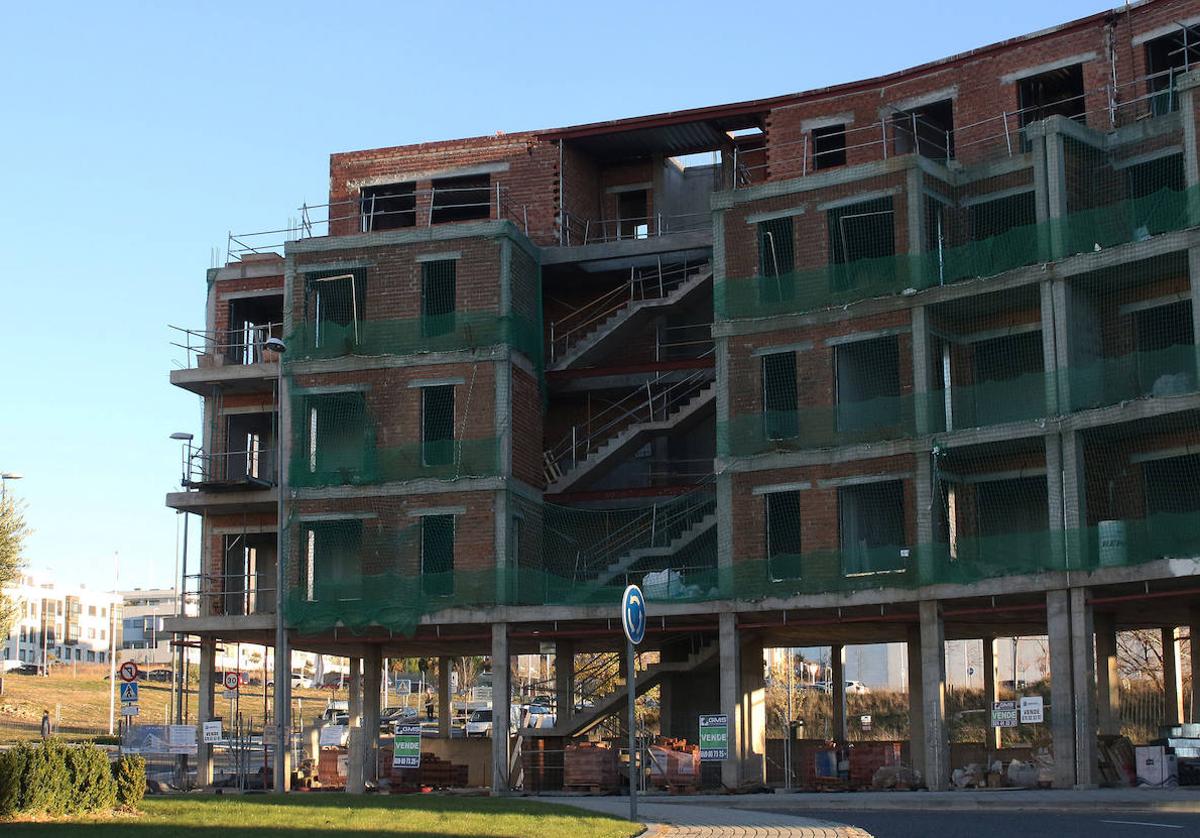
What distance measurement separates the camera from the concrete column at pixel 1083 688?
1485 inches

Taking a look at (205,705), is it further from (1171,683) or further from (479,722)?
(1171,683)

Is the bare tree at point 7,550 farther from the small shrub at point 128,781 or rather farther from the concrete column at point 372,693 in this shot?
the small shrub at point 128,781

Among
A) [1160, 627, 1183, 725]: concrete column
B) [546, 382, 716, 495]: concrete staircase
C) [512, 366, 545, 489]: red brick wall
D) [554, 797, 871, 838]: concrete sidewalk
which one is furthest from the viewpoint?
[512, 366, 545, 489]: red brick wall

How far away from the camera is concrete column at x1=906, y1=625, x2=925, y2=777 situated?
42875mm

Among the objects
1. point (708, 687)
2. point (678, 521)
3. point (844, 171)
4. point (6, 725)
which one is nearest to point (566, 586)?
point (678, 521)

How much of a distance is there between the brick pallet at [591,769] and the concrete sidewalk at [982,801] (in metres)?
5.33

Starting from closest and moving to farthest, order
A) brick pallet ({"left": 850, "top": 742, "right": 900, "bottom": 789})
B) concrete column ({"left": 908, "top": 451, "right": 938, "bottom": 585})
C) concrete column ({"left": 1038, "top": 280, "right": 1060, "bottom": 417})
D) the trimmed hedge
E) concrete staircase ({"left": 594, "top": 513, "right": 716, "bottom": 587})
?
the trimmed hedge
concrete column ({"left": 1038, "top": 280, "right": 1060, "bottom": 417})
concrete column ({"left": 908, "top": 451, "right": 938, "bottom": 585})
brick pallet ({"left": 850, "top": 742, "right": 900, "bottom": 789})
concrete staircase ({"left": 594, "top": 513, "right": 716, "bottom": 587})

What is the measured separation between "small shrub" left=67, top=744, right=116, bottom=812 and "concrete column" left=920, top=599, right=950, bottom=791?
22.1 m

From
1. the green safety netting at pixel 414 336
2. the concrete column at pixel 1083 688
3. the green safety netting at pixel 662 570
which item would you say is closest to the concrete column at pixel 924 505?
the green safety netting at pixel 662 570

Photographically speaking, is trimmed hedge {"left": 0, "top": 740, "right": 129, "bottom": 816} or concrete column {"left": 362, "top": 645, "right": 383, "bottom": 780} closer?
trimmed hedge {"left": 0, "top": 740, "right": 129, "bottom": 816}

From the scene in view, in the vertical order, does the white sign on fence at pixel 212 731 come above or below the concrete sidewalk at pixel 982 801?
above

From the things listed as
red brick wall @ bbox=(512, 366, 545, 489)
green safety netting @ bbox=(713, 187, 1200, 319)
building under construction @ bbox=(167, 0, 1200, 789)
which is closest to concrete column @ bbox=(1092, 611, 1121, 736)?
building under construction @ bbox=(167, 0, 1200, 789)

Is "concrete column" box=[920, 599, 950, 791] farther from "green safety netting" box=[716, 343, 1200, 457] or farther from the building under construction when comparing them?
"green safety netting" box=[716, 343, 1200, 457]

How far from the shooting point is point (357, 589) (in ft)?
154
